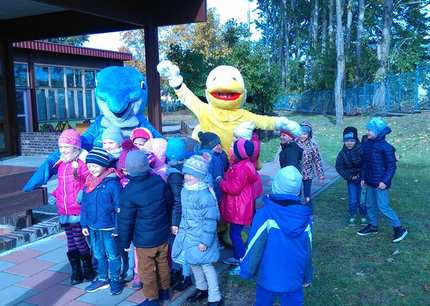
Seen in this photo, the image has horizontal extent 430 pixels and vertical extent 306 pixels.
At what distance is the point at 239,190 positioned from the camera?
433 cm

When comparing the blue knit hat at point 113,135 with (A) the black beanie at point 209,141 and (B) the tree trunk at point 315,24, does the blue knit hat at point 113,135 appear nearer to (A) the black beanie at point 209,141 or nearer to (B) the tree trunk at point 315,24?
(A) the black beanie at point 209,141

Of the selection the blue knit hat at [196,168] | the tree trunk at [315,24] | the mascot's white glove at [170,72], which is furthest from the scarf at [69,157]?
the tree trunk at [315,24]

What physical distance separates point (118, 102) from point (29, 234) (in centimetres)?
215

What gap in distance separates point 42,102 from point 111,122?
15364mm

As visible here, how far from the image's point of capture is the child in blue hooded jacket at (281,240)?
2.92 meters

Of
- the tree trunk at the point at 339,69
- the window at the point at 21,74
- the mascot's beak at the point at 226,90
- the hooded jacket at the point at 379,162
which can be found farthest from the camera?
the tree trunk at the point at 339,69

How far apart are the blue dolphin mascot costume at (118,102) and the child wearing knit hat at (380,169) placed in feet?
8.65

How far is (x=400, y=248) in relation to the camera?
504 cm

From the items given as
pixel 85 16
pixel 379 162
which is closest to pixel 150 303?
pixel 379 162

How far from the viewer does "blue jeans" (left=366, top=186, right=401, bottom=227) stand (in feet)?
16.9

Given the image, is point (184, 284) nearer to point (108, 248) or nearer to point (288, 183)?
point (108, 248)

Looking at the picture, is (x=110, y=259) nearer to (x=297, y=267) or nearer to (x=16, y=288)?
(x=16, y=288)

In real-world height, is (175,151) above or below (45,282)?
above

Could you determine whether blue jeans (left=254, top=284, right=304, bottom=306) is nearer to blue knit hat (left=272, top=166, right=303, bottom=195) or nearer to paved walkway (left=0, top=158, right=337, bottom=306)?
blue knit hat (left=272, top=166, right=303, bottom=195)
